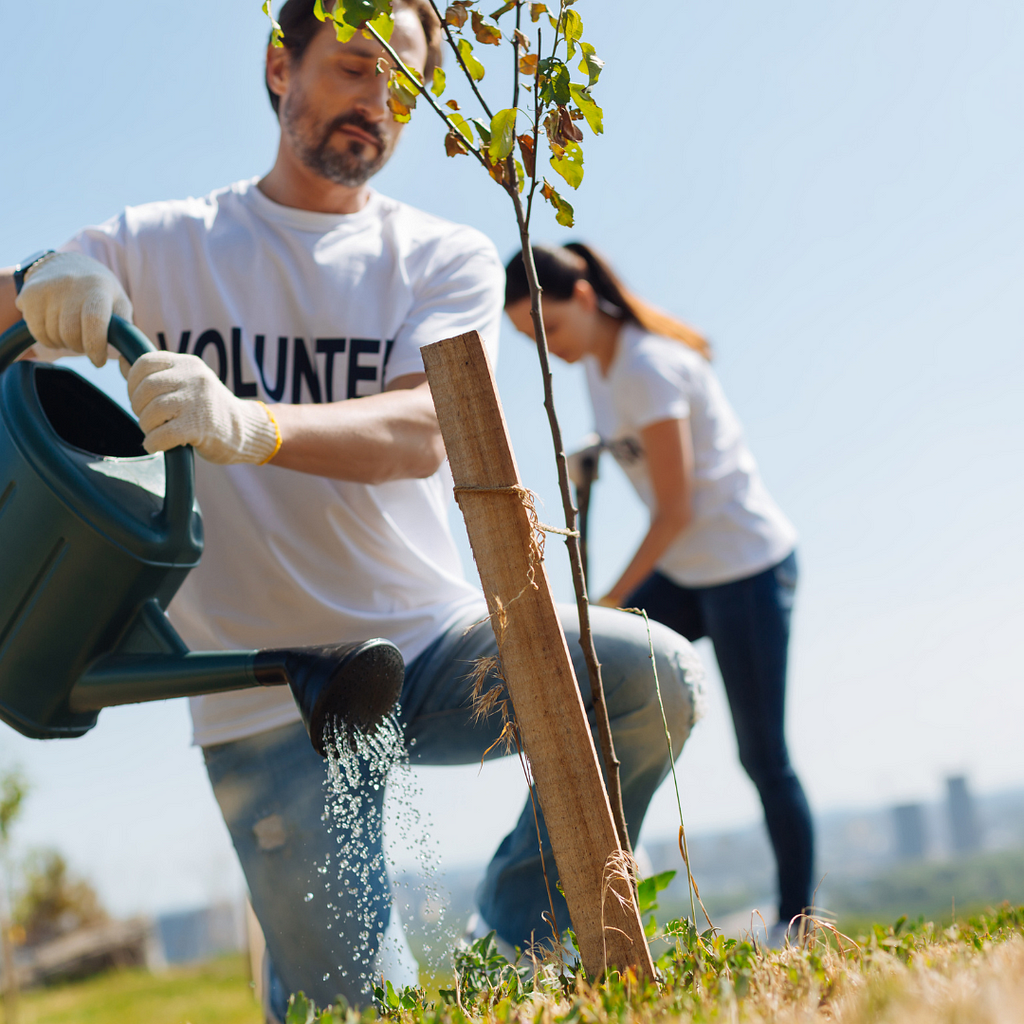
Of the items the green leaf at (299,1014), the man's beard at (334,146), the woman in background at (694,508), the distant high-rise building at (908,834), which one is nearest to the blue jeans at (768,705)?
the woman in background at (694,508)

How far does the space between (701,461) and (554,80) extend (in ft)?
6.01

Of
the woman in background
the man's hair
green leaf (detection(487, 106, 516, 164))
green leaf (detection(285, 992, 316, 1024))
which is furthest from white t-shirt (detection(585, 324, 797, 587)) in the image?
green leaf (detection(285, 992, 316, 1024))

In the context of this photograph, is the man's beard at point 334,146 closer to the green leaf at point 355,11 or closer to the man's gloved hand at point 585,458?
the green leaf at point 355,11

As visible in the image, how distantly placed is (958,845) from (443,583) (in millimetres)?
62496

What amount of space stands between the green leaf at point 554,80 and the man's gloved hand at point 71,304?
0.74 metres

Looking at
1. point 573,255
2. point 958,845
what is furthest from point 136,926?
point 958,845

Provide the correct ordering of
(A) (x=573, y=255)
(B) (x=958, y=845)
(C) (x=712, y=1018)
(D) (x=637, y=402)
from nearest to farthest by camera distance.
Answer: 1. (C) (x=712, y=1018)
2. (D) (x=637, y=402)
3. (A) (x=573, y=255)
4. (B) (x=958, y=845)

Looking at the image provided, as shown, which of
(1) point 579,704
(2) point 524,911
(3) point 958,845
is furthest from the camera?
(3) point 958,845

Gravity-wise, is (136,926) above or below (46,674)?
below

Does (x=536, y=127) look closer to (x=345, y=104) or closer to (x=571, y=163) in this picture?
(x=571, y=163)

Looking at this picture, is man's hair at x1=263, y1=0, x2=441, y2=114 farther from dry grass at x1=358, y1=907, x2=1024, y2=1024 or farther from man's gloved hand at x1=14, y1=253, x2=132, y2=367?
dry grass at x1=358, y1=907, x2=1024, y2=1024

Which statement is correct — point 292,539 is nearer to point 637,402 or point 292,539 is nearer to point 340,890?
point 340,890

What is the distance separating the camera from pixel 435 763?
165 cm

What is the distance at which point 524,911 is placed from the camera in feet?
5.07
